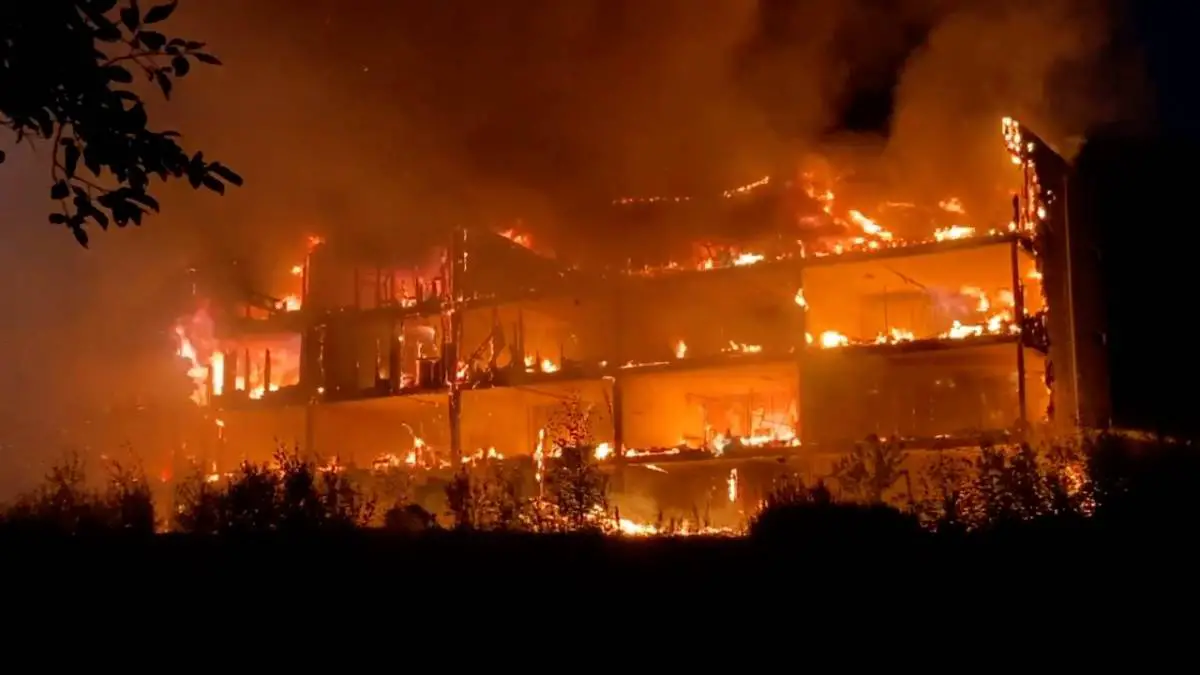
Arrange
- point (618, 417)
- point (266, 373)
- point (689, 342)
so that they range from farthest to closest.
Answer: point (266, 373) → point (689, 342) → point (618, 417)

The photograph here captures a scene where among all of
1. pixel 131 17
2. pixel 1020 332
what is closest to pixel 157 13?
pixel 131 17

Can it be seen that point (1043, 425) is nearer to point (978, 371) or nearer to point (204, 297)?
point (978, 371)

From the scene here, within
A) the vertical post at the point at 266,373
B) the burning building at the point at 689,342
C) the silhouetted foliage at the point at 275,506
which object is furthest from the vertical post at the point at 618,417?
the silhouetted foliage at the point at 275,506

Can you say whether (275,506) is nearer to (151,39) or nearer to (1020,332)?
(151,39)

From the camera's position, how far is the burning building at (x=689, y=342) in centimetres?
2356

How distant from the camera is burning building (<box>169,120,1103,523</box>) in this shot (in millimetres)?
23562

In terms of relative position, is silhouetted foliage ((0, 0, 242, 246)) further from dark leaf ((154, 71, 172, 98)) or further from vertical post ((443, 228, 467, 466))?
vertical post ((443, 228, 467, 466))

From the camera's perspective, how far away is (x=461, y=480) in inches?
593

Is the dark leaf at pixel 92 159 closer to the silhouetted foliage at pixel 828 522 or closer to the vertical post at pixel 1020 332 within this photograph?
the silhouetted foliage at pixel 828 522

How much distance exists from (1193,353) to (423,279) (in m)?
18.2

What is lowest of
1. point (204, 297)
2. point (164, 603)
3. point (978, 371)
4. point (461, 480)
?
point (164, 603)

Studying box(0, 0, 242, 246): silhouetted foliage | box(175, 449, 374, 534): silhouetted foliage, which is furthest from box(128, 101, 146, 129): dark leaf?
box(175, 449, 374, 534): silhouetted foliage

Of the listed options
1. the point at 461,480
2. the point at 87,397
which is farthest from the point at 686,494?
the point at 87,397

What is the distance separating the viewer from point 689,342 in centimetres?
2738
